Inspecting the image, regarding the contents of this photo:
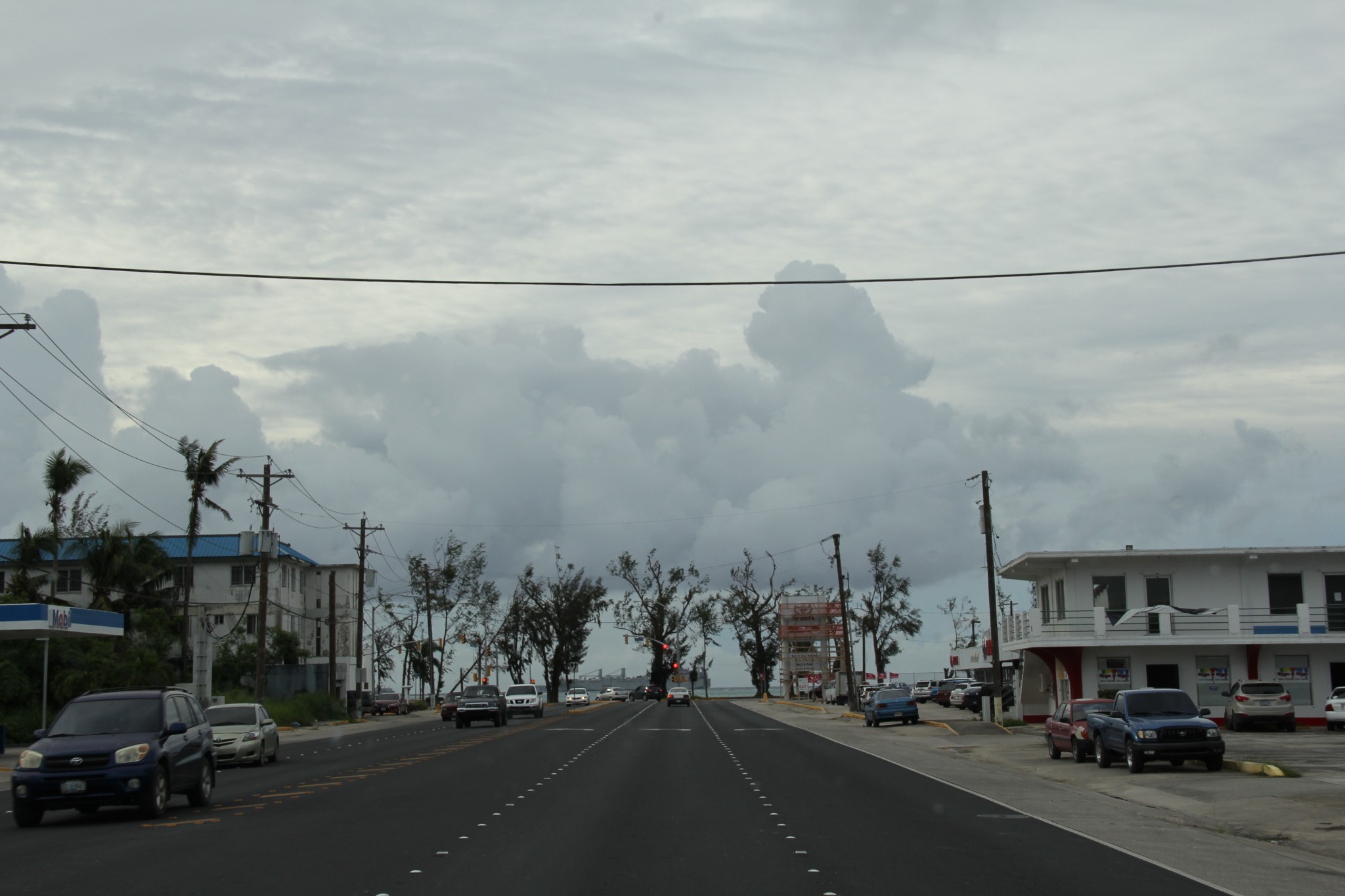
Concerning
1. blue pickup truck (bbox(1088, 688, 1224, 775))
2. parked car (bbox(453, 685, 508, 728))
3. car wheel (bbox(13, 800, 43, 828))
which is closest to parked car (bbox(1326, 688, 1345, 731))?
blue pickup truck (bbox(1088, 688, 1224, 775))

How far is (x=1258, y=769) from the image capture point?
2434 centimetres

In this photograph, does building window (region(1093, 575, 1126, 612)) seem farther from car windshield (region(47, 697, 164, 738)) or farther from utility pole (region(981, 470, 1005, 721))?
car windshield (region(47, 697, 164, 738))

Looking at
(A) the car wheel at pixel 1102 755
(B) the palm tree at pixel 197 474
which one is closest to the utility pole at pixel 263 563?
(B) the palm tree at pixel 197 474

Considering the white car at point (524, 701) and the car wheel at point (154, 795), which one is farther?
the white car at point (524, 701)

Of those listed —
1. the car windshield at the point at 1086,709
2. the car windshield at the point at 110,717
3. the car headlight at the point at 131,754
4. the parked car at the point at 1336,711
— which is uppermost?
the car windshield at the point at 110,717

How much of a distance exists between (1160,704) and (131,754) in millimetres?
19141

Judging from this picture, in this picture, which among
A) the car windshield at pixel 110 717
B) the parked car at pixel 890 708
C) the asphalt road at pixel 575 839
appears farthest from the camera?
the parked car at pixel 890 708

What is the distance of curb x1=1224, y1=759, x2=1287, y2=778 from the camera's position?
2370 cm

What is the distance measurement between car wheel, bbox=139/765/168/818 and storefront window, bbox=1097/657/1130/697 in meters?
38.2

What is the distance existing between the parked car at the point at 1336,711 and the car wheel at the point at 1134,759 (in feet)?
61.7

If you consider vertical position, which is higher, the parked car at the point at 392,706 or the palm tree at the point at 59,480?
the palm tree at the point at 59,480

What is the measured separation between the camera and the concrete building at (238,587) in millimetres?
73062

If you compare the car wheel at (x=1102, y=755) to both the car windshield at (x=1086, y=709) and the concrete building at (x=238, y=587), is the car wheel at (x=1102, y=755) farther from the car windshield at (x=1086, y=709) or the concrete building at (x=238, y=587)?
the concrete building at (x=238, y=587)

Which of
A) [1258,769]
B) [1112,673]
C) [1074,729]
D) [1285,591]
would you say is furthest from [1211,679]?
[1258,769]
